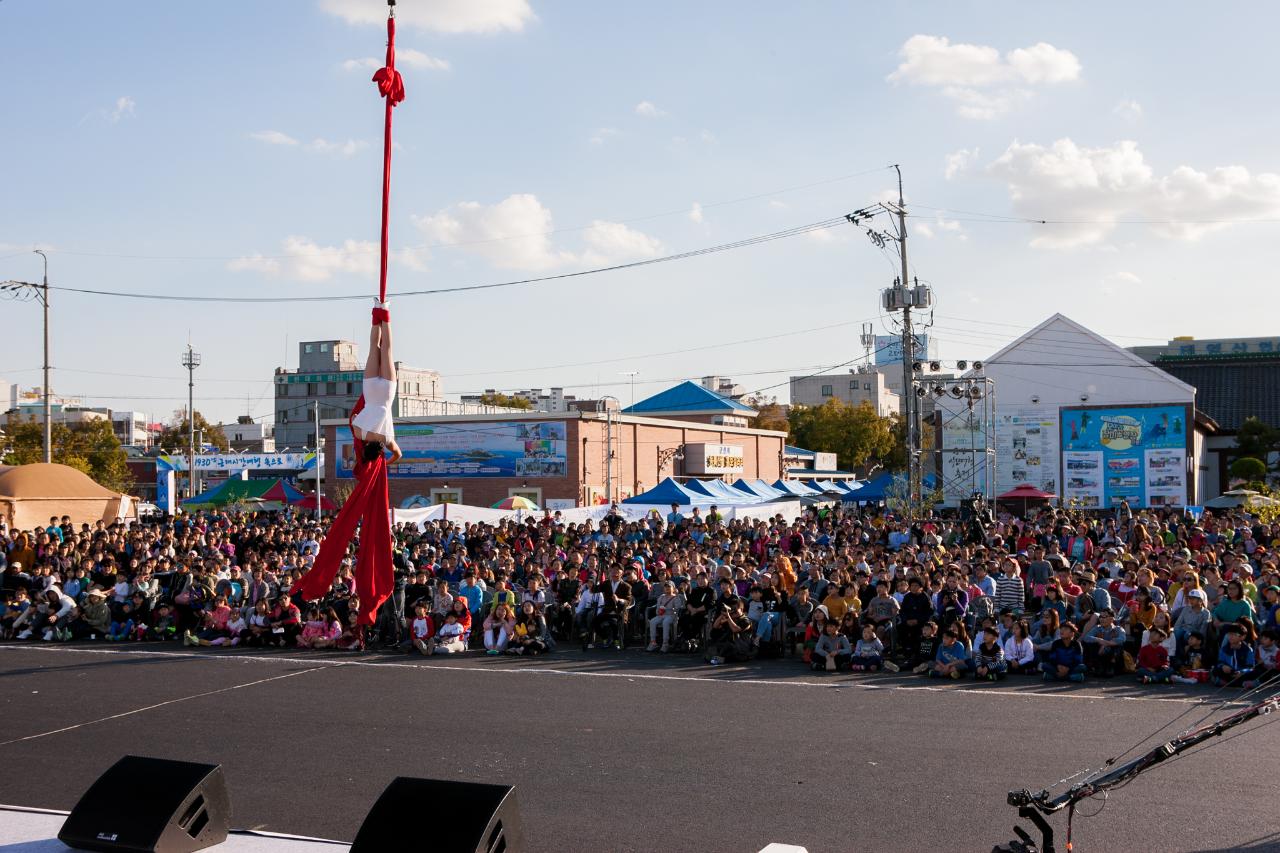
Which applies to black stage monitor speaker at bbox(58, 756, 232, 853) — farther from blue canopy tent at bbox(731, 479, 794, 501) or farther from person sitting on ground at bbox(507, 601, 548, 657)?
blue canopy tent at bbox(731, 479, 794, 501)

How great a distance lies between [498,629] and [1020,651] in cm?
691

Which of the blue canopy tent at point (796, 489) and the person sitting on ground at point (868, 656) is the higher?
the blue canopy tent at point (796, 489)

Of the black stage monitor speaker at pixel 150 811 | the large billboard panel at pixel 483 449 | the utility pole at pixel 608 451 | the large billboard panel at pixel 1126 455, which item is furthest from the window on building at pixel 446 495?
the black stage monitor speaker at pixel 150 811

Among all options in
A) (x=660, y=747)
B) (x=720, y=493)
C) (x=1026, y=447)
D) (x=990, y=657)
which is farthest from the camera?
(x=1026, y=447)

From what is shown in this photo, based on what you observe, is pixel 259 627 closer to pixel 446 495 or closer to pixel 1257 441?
pixel 446 495

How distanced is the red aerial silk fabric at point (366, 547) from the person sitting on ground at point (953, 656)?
928 cm

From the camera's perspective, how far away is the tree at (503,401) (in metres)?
83.2

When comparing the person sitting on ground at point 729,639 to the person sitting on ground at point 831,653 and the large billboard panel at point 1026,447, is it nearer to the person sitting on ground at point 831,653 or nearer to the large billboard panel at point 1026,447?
the person sitting on ground at point 831,653

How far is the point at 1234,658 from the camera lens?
40.0 feet

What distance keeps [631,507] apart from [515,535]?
538 cm

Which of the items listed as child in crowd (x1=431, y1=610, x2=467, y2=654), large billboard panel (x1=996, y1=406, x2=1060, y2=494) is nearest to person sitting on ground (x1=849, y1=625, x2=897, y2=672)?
child in crowd (x1=431, y1=610, x2=467, y2=654)

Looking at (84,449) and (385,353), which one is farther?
(84,449)

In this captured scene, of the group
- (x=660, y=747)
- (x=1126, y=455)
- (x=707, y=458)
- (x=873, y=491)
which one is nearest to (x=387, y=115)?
(x=660, y=747)

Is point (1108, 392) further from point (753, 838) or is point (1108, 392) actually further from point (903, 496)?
point (753, 838)
